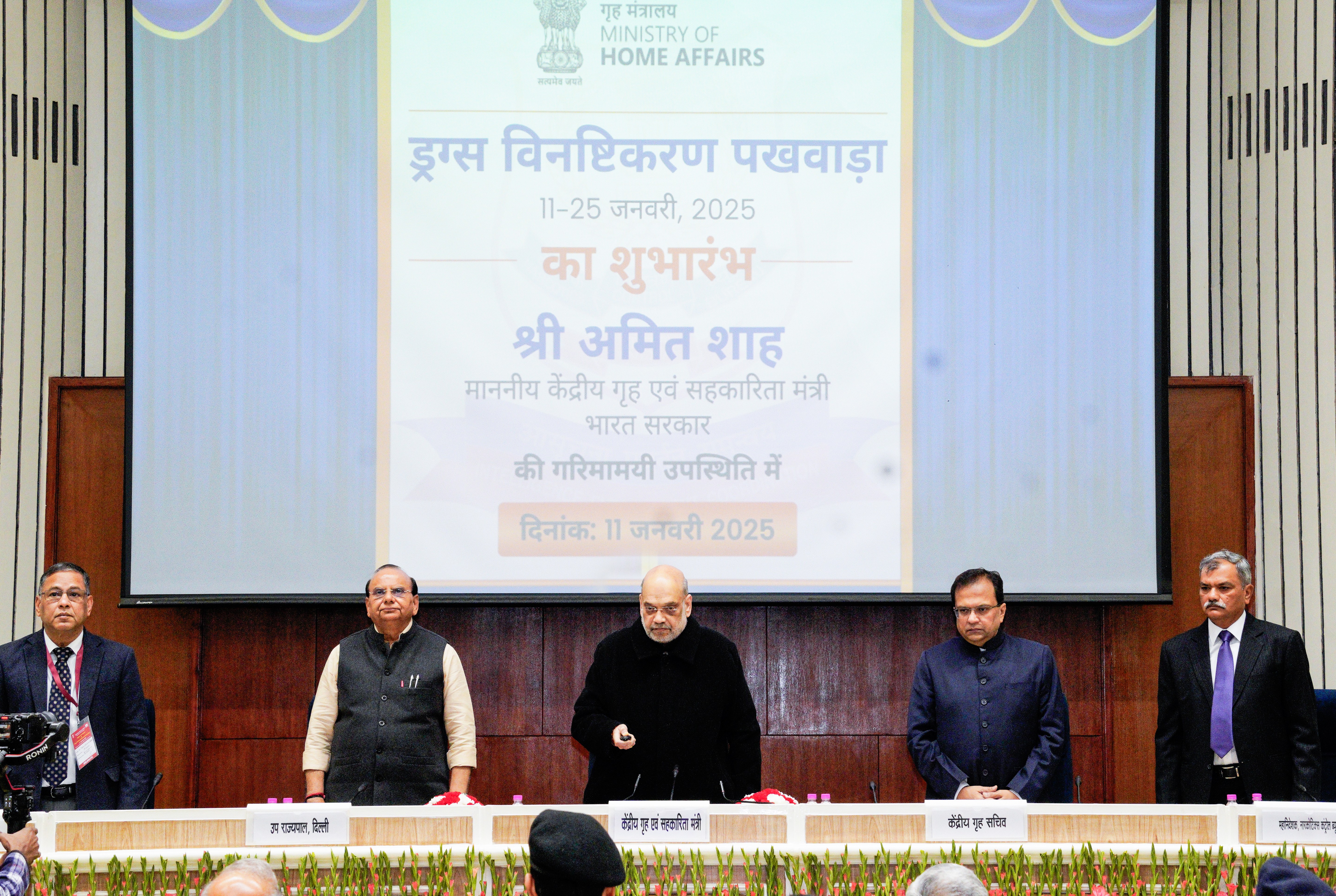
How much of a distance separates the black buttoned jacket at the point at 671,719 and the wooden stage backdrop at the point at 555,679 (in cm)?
95

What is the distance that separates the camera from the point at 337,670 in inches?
132

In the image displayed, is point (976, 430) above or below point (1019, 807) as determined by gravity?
above

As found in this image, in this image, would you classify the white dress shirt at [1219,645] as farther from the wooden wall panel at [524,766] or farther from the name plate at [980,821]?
the wooden wall panel at [524,766]

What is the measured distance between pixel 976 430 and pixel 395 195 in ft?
7.38

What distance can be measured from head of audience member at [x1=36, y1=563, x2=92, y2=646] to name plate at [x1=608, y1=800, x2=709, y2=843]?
1883 millimetres

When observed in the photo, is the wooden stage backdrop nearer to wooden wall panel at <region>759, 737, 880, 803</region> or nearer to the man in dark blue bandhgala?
wooden wall panel at <region>759, 737, 880, 803</region>

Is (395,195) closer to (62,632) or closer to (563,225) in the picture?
(563,225)

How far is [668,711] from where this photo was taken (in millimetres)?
3320

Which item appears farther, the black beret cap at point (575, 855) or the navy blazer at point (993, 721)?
the navy blazer at point (993, 721)

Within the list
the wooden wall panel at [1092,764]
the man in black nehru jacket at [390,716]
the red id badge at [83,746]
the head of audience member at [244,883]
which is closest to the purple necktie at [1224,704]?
the wooden wall panel at [1092,764]

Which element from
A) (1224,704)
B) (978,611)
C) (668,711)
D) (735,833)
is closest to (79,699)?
(668,711)

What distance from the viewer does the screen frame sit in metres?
4.12

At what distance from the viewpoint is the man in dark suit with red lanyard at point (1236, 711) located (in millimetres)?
3299

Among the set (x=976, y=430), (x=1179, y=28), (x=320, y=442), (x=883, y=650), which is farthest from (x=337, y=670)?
(x=1179, y=28)
